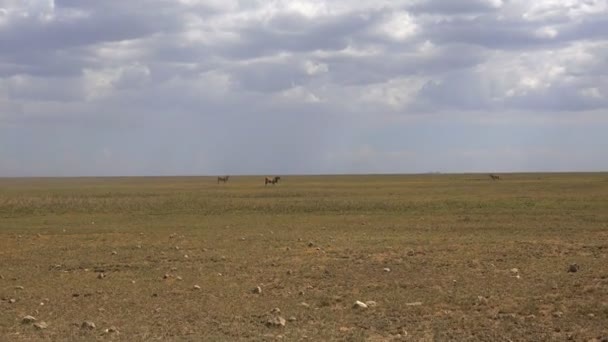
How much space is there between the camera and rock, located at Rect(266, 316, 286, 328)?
9469 mm

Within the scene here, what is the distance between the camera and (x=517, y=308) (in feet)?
33.4

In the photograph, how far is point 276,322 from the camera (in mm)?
9516

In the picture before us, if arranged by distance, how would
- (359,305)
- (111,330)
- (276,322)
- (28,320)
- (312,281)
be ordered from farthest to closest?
(312,281) < (359,305) < (28,320) < (276,322) < (111,330)

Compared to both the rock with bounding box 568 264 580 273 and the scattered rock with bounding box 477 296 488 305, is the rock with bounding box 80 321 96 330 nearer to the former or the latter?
the scattered rock with bounding box 477 296 488 305

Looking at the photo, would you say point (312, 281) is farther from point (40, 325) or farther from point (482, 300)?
point (40, 325)

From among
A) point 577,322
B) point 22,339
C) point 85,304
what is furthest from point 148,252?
point 577,322

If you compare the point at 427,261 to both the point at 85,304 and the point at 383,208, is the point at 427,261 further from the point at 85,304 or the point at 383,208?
the point at 383,208

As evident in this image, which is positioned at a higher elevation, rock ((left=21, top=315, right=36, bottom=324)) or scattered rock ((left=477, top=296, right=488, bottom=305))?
scattered rock ((left=477, top=296, right=488, bottom=305))

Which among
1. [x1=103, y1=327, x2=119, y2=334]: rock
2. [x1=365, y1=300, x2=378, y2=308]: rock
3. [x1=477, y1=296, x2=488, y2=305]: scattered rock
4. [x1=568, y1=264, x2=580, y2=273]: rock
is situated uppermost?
[x1=568, y1=264, x2=580, y2=273]: rock

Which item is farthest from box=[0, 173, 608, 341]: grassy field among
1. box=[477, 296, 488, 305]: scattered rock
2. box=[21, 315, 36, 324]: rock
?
box=[21, 315, 36, 324]: rock

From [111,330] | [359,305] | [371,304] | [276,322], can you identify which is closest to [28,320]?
[111,330]

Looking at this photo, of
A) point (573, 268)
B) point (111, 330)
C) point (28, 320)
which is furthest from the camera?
point (573, 268)

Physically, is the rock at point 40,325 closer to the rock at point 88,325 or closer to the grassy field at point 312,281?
the grassy field at point 312,281

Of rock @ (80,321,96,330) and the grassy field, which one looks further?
rock @ (80,321,96,330)
